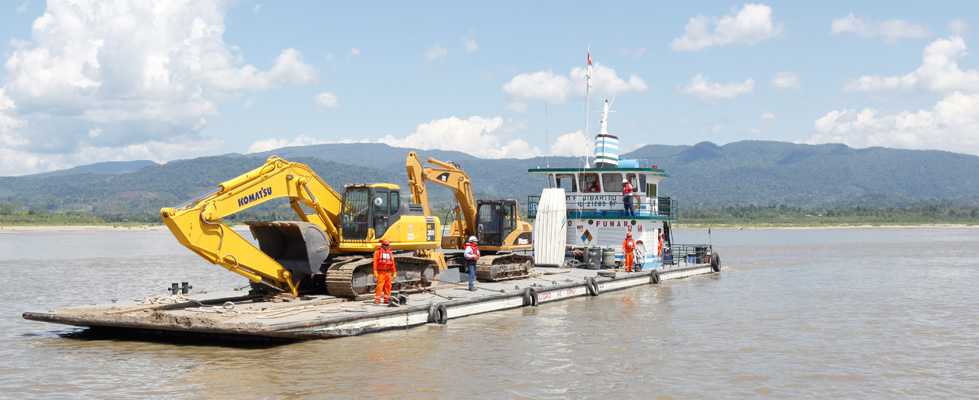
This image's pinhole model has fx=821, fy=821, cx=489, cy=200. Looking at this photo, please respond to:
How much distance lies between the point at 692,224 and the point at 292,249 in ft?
379

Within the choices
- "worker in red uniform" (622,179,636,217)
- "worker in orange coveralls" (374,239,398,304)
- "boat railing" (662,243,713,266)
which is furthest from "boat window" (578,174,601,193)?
"worker in orange coveralls" (374,239,398,304)

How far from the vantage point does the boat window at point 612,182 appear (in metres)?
29.6

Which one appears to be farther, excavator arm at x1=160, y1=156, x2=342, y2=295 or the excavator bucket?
the excavator bucket

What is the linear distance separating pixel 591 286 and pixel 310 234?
9.75 m

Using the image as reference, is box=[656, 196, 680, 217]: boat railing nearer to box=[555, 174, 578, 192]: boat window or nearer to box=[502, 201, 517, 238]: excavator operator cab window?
box=[555, 174, 578, 192]: boat window

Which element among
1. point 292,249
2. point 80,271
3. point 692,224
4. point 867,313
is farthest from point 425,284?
point 692,224

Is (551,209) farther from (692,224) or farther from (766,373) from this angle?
(692,224)

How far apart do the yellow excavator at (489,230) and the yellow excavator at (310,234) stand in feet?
10.8

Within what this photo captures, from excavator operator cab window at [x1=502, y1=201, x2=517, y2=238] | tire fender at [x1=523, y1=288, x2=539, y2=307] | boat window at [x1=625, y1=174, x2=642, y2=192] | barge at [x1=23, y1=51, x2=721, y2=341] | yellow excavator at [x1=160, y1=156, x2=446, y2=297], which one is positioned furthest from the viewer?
boat window at [x1=625, y1=174, x2=642, y2=192]

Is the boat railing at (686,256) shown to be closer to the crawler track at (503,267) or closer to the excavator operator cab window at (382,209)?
the crawler track at (503,267)

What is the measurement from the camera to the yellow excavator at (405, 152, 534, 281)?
24.4 meters

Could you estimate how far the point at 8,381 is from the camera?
13.4 meters

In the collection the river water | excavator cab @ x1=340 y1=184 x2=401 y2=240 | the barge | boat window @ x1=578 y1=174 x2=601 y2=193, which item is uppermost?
boat window @ x1=578 y1=174 x2=601 y2=193

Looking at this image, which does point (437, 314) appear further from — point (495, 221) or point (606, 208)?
point (606, 208)
